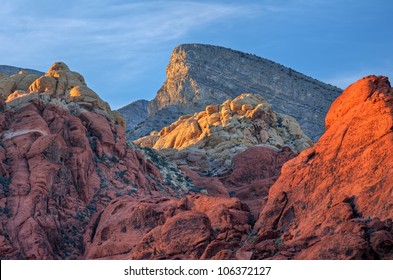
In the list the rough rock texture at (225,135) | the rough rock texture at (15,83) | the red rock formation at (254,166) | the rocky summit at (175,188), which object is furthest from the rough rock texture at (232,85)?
the rough rock texture at (15,83)

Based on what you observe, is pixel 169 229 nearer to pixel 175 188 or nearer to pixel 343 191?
pixel 343 191

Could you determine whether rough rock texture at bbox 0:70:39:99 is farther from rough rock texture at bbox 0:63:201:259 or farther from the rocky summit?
rough rock texture at bbox 0:63:201:259

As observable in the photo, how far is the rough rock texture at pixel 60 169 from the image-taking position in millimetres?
51938

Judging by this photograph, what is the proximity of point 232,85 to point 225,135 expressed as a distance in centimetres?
7376

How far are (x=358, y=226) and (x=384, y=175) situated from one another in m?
3.77

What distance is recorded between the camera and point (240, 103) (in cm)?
9369

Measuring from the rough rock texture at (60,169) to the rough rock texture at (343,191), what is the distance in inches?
548

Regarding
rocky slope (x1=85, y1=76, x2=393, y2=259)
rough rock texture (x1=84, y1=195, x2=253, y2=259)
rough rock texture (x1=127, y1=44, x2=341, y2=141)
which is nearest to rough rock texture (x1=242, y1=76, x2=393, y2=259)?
rocky slope (x1=85, y1=76, x2=393, y2=259)

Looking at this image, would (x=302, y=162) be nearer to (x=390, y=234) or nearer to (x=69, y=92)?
(x=390, y=234)

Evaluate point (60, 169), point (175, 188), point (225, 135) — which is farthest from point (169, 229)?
point (225, 135)

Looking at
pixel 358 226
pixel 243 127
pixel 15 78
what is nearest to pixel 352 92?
pixel 358 226

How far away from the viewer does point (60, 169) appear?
57.3 metres

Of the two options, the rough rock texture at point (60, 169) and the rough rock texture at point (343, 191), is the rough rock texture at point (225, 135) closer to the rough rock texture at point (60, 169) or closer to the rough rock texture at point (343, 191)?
the rough rock texture at point (60, 169)

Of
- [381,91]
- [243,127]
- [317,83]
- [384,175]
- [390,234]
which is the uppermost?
[317,83]
